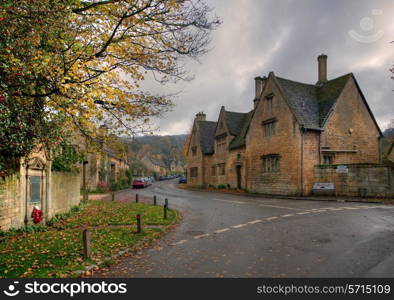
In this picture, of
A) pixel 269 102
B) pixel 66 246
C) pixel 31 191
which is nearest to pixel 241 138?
pixel 269 102

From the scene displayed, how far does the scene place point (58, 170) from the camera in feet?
46.6

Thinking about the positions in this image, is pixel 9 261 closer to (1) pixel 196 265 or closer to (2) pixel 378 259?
(1) pixel 196 265

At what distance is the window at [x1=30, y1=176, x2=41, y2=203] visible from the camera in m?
11.0

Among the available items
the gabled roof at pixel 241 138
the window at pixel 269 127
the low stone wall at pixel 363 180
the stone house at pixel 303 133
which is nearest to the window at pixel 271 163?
the stone house at pixel 303 133

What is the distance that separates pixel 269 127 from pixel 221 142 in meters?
11.0

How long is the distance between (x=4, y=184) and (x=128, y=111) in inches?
204

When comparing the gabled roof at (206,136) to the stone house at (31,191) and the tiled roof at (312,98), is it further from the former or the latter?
the stone house at (31,191)

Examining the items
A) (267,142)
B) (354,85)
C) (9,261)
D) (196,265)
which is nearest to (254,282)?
(196,265)

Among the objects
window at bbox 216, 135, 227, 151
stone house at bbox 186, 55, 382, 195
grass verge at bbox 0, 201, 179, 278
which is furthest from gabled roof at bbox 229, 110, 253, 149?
grass verge at bbox 0, 201, 179, 278

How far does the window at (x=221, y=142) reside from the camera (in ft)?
119

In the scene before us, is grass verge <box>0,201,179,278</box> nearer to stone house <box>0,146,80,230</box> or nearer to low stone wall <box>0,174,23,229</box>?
low stone wall <box>0,174,23,229</box>

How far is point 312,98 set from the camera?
26.9 metres

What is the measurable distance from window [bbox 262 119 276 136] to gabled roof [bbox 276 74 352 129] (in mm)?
2657

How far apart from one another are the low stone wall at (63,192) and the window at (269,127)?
701 inches
